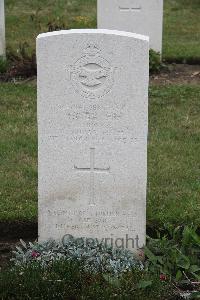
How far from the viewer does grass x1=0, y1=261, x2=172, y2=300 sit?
4496 millimetres

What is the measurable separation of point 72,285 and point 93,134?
0.97 m

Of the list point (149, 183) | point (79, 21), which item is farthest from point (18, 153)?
point (79, 21)

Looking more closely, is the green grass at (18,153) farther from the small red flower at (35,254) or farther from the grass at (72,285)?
the grass at (72,285)

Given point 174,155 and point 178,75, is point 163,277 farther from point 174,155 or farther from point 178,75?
point 178,75

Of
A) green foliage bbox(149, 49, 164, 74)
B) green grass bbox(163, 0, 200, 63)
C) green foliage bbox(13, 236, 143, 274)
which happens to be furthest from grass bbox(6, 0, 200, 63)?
green foliage bbox(13, 236, 143, 274)

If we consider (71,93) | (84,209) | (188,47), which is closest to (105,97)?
(71,93)

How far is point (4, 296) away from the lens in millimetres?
4543

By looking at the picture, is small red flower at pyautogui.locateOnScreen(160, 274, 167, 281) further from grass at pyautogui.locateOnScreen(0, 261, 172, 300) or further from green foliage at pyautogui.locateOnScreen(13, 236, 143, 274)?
green foliage at pyautogui.locateOnScreen(13, 236, 143, 274)

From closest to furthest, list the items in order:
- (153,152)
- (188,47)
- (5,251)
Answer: (5,251)
(153,152)
(188,47)

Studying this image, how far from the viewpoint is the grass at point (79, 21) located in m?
11.4

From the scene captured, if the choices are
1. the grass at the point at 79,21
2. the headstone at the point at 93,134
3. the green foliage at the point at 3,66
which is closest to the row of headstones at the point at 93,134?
the headstone at the point at 93,134

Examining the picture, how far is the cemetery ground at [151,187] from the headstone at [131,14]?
0.68 m

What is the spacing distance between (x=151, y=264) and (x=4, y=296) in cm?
102

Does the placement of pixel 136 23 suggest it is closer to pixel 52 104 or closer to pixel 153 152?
pixel 153 152
